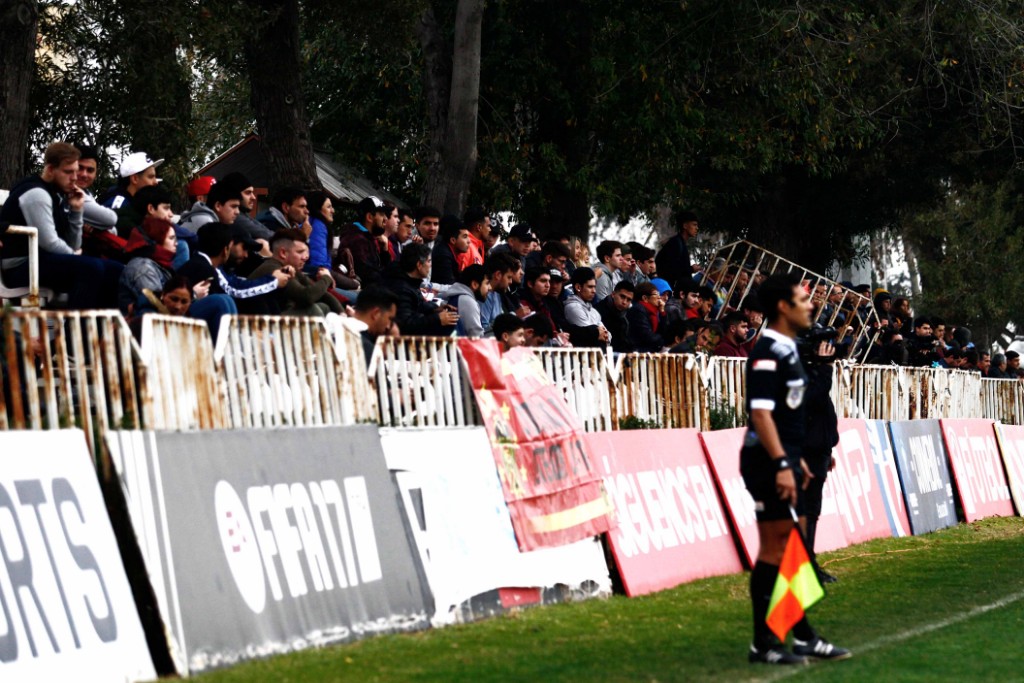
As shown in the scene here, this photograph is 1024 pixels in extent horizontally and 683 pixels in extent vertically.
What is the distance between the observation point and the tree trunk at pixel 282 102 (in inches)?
727

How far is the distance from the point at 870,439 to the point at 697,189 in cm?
1117

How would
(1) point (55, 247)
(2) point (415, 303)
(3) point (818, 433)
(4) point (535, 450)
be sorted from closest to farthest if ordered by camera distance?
(1) point (55, 247)
(4) point (535, 450)
(2) point (415, 303)
(3) point (818, 433)

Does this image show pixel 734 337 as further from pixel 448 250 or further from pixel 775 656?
pixel 775 656

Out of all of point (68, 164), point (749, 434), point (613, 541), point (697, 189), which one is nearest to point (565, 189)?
point (697, 189)

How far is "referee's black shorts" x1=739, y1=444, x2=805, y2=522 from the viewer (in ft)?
28.0

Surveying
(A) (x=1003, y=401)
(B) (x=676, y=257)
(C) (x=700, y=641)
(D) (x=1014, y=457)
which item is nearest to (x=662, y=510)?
(C) (x=700, y=641)

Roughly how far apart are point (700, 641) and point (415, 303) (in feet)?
13.6

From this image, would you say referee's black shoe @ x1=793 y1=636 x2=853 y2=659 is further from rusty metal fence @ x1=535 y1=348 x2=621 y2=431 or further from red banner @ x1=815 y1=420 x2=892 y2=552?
red banner @ x1=815 y1=420 x2=892 y2=552

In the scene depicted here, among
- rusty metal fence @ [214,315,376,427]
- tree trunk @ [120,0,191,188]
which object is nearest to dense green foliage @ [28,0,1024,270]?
tree trunk @ [120,0,191,188]

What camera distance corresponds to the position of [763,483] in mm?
8562

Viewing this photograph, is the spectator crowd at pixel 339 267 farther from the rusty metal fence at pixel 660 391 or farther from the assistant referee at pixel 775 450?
the assistant referee at pixel 775 450

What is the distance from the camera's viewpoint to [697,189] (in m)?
28.5

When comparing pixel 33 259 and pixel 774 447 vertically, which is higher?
pixel 33 259

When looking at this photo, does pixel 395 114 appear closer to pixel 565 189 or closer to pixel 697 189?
pixel 565 189
